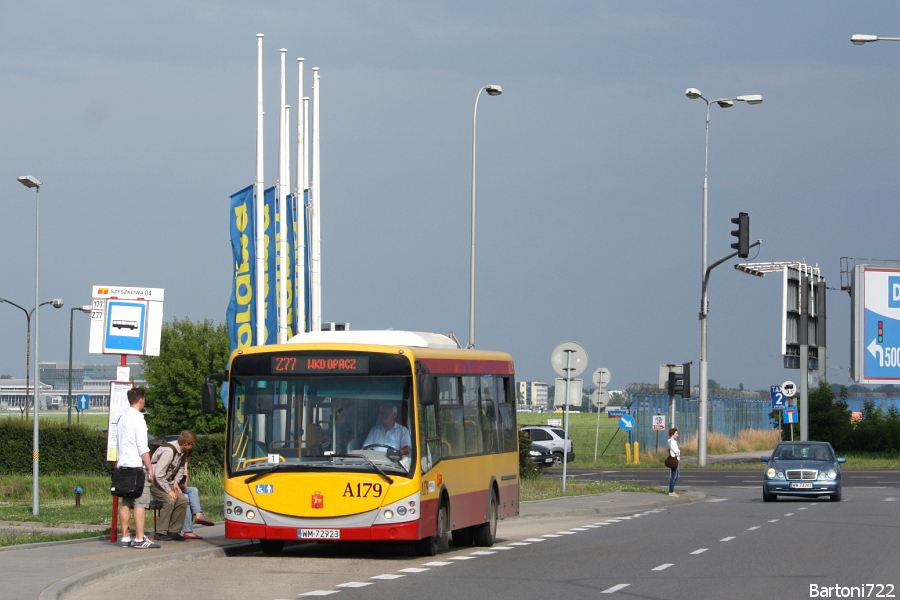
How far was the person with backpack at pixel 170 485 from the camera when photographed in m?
15.7

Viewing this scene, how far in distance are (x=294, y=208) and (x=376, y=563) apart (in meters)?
18.0

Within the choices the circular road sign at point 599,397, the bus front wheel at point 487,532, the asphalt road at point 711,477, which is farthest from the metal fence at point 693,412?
the bus front wheel at point 487,532

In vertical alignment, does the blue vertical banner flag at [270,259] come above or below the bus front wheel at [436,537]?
above

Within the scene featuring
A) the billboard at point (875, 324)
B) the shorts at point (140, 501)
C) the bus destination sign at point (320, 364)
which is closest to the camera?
the bus destination sign at point (320, 364)

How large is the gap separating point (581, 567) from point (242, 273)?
15.4 m

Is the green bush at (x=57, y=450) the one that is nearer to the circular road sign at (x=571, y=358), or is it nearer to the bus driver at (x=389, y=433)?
the circular road sign at (x=571, y=358)

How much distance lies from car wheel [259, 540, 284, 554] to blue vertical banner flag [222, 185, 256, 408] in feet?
38.1

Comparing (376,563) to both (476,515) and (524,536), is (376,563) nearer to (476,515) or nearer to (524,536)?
(476,515)

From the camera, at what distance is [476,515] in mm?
16625

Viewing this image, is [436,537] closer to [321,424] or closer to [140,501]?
[321,424]

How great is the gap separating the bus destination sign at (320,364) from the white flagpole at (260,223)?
11636mm

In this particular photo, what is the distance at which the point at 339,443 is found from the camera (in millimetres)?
14492

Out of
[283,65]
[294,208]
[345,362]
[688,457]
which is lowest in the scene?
[688,457]

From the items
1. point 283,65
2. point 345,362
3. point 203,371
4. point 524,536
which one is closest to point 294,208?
point 283,65
